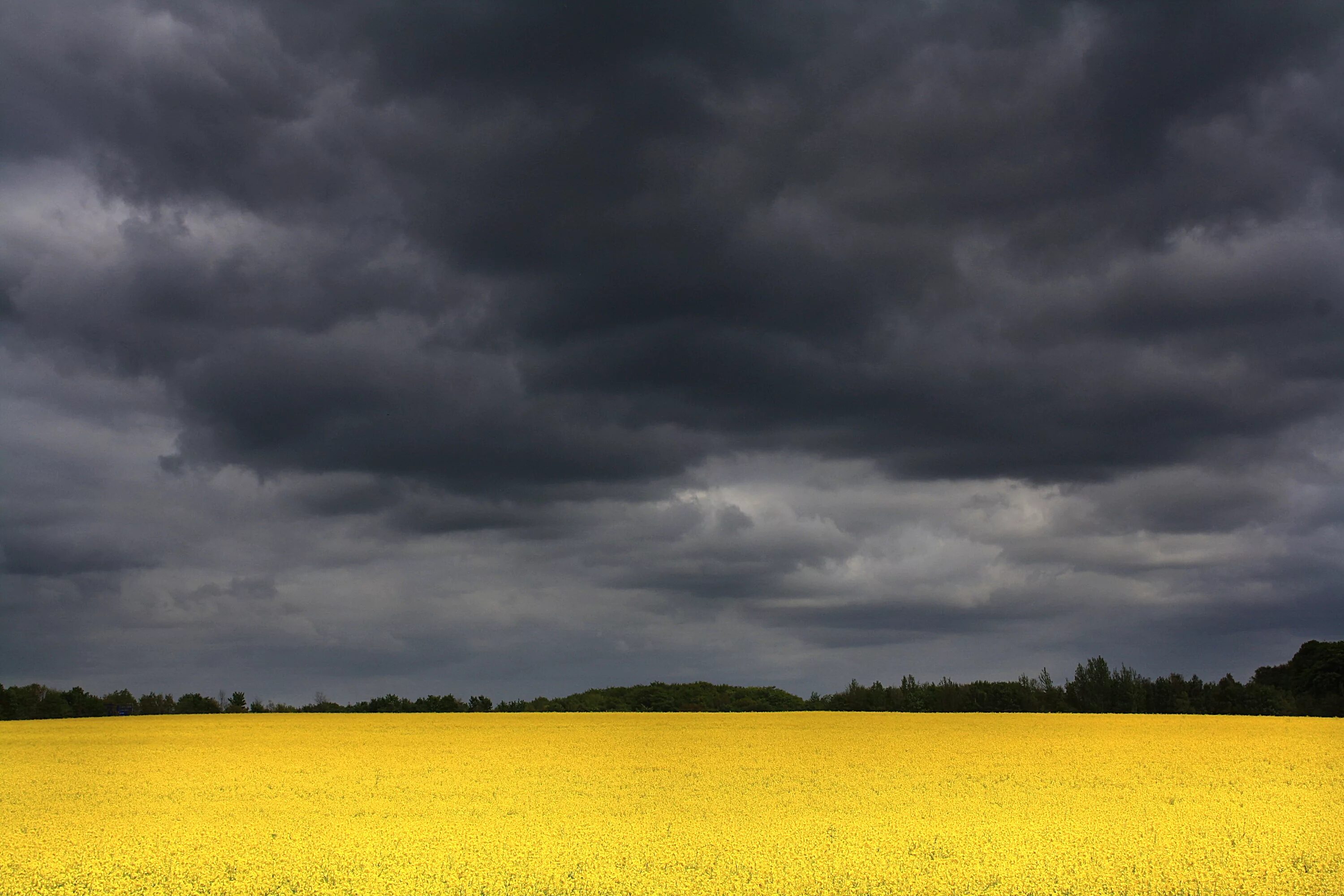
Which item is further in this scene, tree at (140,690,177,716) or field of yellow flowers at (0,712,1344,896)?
tree at (140,690,177,716)

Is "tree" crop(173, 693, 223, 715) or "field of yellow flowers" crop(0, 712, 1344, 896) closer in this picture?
"field of yellow flowers" crop(0, 712, 1344, 896)

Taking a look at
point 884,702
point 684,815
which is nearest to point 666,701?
point 884,702

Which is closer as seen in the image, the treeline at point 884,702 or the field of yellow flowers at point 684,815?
the field of yellow flowers at point 684,815

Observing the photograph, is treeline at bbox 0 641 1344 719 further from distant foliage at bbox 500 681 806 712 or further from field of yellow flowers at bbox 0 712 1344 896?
field of yellow flowers at bbox 0 712 1344 896

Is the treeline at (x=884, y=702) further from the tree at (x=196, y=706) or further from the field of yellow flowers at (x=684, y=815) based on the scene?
the field of yellow flowers at (x=684, y=815)

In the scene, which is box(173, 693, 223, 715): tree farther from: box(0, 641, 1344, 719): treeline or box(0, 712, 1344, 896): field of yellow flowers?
box(0, 712, 1344, 896): field of yellow flowers

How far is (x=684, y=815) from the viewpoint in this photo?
2336 centimetres

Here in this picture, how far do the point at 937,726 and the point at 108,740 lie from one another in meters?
39.6

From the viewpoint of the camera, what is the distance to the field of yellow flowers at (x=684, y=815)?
57.4 feet

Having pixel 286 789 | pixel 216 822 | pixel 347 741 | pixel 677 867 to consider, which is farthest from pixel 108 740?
pixel 677 867

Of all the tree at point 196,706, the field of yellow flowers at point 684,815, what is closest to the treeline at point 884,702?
the tree at point 196,706

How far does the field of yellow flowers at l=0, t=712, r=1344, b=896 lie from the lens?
689 inches

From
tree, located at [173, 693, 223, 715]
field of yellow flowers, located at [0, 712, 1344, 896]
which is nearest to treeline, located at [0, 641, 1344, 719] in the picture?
tree, located at [173, 693, 223, 715]

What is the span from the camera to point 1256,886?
16.9 metres
